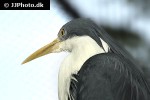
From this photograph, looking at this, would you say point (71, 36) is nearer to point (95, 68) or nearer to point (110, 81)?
point (95, 68)

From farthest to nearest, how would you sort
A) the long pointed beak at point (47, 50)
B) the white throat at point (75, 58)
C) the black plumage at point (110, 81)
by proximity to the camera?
1. the long pointed beak at point (47, 50)
2. the white throat at point (75, 58)
3. the black plumage at point (110, 81)

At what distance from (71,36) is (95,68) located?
386 millimetres

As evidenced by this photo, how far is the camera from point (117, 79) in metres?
2.25

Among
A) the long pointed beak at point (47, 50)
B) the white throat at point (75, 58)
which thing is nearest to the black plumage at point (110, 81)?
the white throat at point (75, 58)

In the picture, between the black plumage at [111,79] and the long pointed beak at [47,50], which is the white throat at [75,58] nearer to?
the black plumage at [111,79]

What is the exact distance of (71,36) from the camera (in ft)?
8.64

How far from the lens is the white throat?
248cm

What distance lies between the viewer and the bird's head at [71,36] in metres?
2.53

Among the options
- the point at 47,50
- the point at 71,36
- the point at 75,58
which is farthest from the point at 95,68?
the point at 47,50

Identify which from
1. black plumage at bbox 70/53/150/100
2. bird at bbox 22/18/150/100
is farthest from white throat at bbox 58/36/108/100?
black plumage at bbox 70/53/150/100

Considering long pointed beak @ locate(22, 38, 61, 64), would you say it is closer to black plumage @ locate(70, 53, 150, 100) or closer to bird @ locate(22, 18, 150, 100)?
bird @ locate(22, 18, 150, 100)

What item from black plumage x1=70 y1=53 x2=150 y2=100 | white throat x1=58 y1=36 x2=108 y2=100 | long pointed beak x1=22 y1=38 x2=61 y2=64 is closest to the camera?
black plumage x1=70 y1=53 x2=150 y2=100

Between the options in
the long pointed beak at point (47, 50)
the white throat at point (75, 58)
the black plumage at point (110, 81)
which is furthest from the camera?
the long pointed beak at point (47, 50)

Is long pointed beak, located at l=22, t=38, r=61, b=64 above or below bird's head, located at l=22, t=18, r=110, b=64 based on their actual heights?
below
